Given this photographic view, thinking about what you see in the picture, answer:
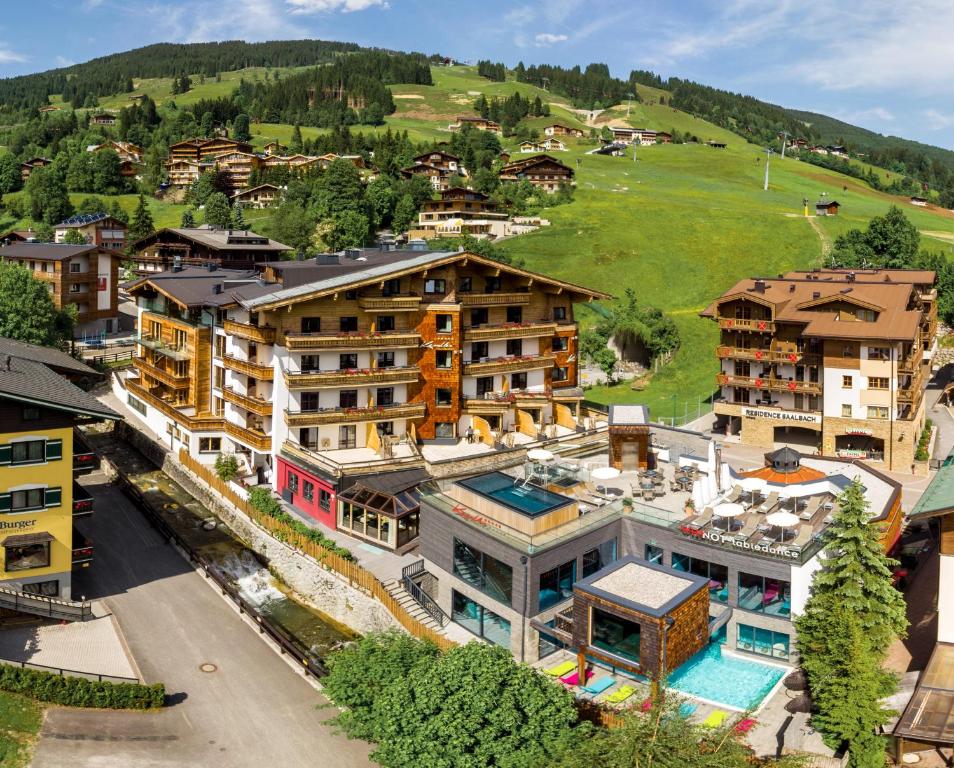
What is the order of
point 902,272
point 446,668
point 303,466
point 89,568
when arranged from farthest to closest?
point 902,272, point 303,466, point 89,568, point 446,668

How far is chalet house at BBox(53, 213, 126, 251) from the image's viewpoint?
121m

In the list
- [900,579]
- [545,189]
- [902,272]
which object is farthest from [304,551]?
[545,189]

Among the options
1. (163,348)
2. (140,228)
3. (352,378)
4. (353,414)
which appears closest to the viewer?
(352,378)

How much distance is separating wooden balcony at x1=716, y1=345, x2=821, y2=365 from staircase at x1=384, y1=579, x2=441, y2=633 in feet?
121

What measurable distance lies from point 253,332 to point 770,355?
38603mm

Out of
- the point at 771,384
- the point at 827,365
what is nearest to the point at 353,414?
the point at 771,384

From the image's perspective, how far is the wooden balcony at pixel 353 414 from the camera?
4884 centimetres

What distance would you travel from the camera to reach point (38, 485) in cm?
3678

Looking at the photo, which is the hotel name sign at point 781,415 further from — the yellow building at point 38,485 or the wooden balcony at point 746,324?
the yellow building at point 38,485

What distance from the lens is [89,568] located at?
138ft

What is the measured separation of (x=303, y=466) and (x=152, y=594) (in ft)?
35.7

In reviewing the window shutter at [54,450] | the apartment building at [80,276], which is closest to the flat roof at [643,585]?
the window shutter at [54,450]

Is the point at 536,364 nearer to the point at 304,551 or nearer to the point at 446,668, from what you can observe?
the point at 304,551

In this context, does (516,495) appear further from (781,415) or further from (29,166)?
(29,166)
